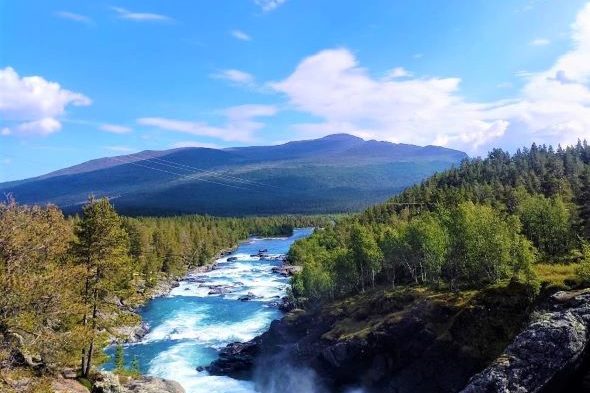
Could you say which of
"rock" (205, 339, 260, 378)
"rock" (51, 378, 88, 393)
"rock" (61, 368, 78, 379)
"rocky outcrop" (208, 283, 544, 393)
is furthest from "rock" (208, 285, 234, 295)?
"rock" (51, 378, 88, 393)

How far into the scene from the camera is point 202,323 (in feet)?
315

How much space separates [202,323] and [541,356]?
73822mm

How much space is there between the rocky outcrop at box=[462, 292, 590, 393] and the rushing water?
42.6 meters

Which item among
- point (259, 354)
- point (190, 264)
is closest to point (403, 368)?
point (259, 354)

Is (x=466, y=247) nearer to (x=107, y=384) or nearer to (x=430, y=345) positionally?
(x=430, y=345)

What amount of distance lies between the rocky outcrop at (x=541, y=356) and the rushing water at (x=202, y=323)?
140 ft

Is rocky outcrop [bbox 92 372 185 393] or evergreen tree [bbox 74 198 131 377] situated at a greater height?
evergreen tree [bbox 74 198 131 377]

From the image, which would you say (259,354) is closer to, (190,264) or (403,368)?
(403,368)

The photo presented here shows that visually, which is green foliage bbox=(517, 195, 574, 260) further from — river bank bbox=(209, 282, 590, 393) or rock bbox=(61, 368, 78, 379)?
rock bbox=(61, 368, 78, 379)

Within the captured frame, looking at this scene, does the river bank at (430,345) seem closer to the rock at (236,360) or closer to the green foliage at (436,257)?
the rock at (236,360)

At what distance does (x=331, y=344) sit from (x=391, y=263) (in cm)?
2297

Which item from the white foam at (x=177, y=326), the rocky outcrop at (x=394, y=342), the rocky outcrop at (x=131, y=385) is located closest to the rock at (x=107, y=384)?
the rocky outcrop at (x=131, y=385)

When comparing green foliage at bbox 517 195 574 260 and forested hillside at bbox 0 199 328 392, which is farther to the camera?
green foliage at bbox 517 195 574 260

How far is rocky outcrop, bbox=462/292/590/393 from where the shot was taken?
106 feet
